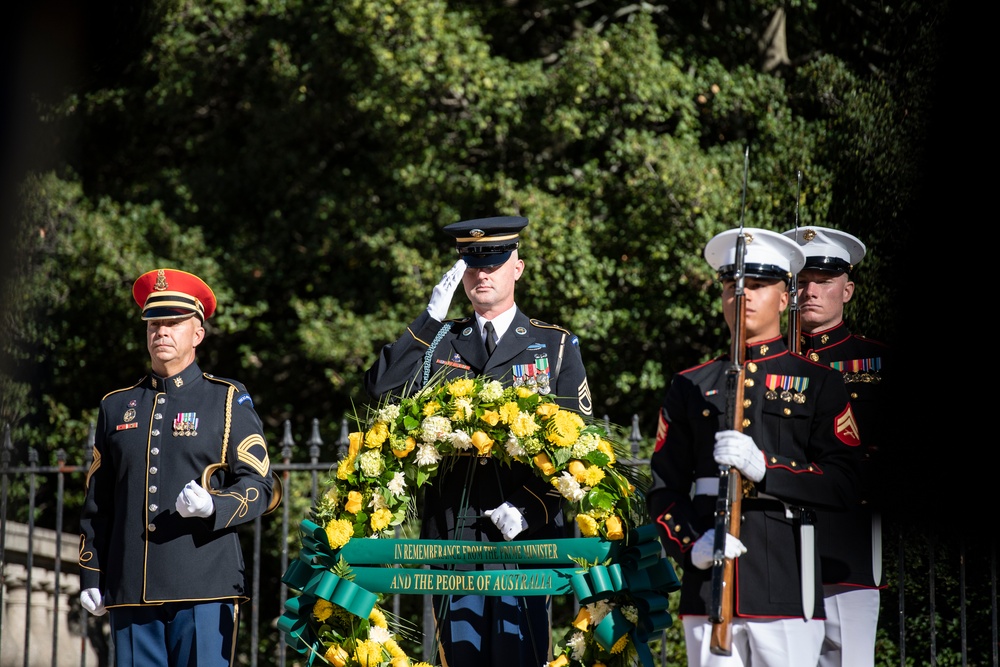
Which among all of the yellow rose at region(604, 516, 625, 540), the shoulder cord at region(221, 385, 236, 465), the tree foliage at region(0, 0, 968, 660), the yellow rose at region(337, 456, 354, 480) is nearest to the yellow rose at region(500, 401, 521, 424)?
the yellow rose at region(604, 516, 625, 540)

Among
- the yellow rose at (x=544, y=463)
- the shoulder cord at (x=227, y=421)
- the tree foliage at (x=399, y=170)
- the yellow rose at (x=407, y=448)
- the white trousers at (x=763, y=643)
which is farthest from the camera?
the tree foliage at (x=399, y=170)

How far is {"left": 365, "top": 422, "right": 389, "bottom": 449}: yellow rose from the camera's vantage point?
179 inches

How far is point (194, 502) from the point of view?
4.57 meters

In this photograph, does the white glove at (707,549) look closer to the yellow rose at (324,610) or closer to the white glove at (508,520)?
the white glove at (508,520)

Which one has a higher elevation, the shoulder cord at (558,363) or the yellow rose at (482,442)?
the shoulder cord at (558,363)

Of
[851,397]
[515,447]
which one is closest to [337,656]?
[515,447]

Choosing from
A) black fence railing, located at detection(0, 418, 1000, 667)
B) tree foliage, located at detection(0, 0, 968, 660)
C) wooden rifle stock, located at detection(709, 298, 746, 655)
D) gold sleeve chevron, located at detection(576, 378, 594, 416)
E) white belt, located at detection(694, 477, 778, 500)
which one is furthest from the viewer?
tree foliage, located at detection(0, 0, 968, 660)

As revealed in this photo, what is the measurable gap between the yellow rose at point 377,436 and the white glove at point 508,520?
19.6 inches

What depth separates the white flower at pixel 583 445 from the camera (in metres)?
4.39

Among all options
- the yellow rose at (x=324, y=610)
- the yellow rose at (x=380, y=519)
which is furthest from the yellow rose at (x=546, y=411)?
the yellow rose at (x=324, y=610)

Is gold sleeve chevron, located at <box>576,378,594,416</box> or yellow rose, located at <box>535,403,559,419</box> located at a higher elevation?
gold sleeve chevron, located at <box>576,378,594,416</box>

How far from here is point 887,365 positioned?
16.4 feet

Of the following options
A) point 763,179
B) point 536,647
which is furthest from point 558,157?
point 536,647

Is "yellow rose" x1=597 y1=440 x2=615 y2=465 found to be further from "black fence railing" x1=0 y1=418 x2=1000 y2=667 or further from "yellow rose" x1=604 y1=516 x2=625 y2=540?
"black fence railing" x1=0 y1=418 x2=1000 y2=667
